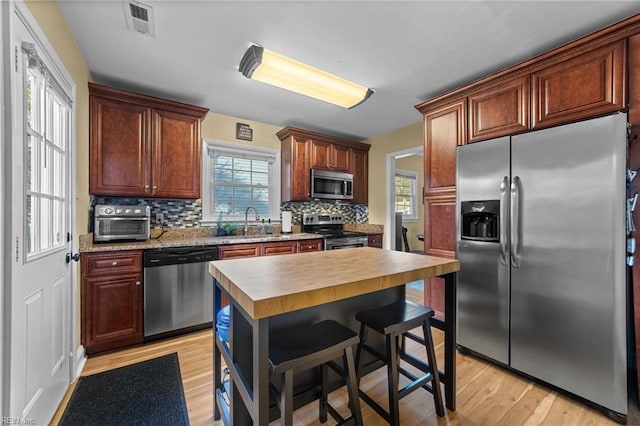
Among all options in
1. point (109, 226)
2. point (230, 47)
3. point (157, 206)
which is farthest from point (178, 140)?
point (230, 47)

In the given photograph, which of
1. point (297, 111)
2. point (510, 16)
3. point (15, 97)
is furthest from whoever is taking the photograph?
point (297, 111)

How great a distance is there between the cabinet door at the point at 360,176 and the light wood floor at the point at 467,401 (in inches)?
110

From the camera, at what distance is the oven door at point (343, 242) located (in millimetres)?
3678

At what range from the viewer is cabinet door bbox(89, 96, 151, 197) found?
250cm

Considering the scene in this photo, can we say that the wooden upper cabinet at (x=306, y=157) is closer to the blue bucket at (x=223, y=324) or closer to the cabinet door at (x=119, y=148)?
the cabinet door at (x=119, y=148)

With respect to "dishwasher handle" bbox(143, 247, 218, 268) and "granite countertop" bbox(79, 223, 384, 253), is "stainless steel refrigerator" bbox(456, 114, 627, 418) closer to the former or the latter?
"granite countertop" bbox(79, 223, 384, 253)

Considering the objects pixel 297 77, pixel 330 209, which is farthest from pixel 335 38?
pixel 330 209

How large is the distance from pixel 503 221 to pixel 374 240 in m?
2.37

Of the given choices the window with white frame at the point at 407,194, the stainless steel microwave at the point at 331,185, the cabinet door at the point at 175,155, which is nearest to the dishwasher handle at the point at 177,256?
the cabinet door at the point at 175,155

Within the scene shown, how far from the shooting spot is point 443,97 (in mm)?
2611

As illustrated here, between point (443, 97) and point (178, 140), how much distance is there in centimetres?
285

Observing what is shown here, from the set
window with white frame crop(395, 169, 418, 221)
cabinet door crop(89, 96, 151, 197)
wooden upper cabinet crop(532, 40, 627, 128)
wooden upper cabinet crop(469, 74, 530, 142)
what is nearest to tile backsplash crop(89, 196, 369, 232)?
cabinet door crop(89, 96, 151, 197)

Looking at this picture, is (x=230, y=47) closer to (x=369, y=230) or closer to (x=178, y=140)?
(x=178, y=140)

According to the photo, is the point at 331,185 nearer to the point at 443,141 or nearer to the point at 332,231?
the point at 332,231
